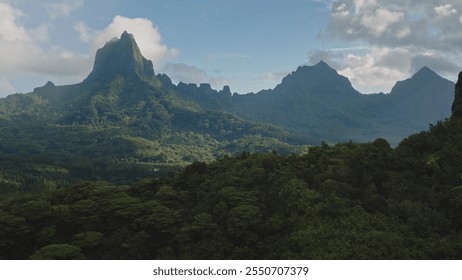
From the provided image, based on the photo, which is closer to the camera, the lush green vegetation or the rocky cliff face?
the lush green vegetation

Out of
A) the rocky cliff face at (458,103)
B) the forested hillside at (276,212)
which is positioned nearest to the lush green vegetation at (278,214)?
the forested hillside at (276,212)

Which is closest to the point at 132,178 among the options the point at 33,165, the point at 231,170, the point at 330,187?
the point at 33,165

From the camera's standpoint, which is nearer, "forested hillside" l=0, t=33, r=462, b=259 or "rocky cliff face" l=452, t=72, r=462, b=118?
"forested hillside" l=0, t=33, r=462, b=259

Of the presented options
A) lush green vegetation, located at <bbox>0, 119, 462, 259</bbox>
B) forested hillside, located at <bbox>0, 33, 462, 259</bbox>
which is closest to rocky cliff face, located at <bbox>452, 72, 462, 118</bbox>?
forested hillside, located at <bbox>0, 33, 462, 259</bbox>

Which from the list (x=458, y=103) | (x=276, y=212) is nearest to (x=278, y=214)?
(x=276, y=212)

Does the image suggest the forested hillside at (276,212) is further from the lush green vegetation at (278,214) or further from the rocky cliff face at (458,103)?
the rocky cliff face at (458,103)

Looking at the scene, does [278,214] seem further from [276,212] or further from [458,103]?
[458,103]

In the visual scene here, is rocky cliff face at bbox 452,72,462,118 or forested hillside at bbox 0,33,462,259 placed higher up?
rocky cliff face at bbox 452,72,462,118

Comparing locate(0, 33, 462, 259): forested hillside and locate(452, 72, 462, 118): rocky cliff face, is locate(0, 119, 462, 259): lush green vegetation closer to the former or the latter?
locate(0, 33, 462, 259): forested hillside
